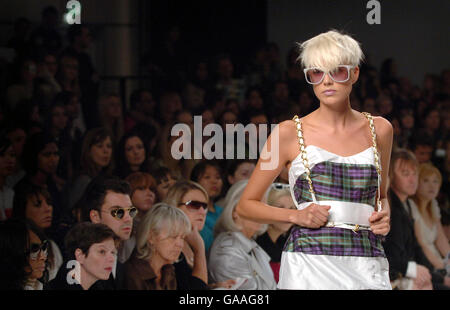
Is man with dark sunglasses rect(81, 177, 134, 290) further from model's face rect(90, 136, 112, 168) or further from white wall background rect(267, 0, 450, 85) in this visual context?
white wall background rect(267, 0, 450, 85)

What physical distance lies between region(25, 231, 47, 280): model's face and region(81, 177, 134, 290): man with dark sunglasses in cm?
28

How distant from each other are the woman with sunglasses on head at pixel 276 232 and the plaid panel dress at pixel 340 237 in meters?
2.27

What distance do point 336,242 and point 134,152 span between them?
2311 millimetres

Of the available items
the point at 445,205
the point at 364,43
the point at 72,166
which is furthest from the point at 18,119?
the point at 445,205

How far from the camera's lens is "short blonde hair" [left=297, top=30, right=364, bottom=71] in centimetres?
241

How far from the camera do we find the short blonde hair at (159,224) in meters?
4.39

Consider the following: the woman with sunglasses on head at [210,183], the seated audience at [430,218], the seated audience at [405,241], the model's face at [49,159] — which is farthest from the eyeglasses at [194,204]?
the seated audience at [430,218]

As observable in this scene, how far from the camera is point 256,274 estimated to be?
15.3 ft

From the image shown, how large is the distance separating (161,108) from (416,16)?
1842mm

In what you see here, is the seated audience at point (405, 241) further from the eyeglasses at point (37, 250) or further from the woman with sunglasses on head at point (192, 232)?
the eyeglasses at point (37, 250)

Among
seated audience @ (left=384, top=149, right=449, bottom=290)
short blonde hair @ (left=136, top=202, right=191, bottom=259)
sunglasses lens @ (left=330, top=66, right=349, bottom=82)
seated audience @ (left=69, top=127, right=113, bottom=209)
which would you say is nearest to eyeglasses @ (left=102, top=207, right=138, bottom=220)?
short blonde hair @ (left=136, top=202, right=191, bottom=259)

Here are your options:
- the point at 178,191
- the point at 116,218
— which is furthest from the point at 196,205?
the point at 116,218
